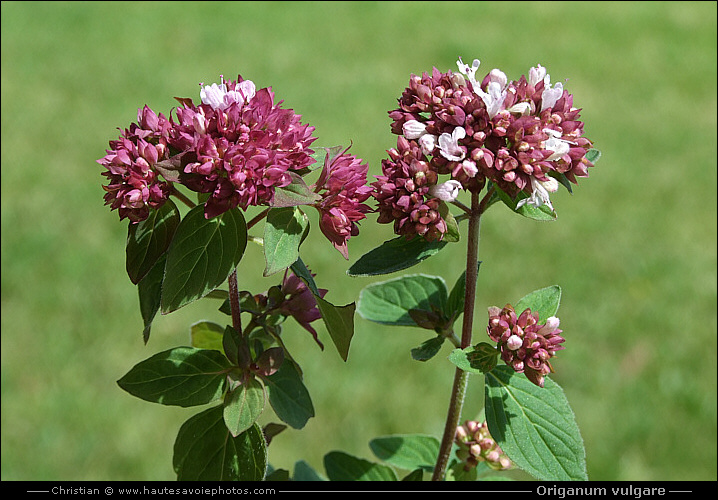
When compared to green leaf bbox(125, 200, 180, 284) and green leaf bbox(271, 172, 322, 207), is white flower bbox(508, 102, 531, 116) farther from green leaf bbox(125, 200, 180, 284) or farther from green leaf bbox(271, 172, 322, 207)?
green leaf bbox(125, 200, 180, 284)

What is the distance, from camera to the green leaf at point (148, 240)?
32.8 inches

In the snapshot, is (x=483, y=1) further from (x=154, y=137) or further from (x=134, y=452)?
(x=154, y=137)

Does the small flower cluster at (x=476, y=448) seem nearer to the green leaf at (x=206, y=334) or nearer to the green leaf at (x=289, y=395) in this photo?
the green leaf at (x=289, y=395)

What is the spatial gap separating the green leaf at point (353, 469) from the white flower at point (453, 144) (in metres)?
0.45

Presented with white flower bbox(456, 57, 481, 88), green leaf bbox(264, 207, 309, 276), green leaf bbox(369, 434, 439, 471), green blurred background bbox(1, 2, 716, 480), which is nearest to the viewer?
green leaf bbox(264, 207, 309, 276)

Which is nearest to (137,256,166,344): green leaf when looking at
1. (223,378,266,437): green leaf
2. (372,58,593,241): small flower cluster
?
(223,378,266,437): green leaf

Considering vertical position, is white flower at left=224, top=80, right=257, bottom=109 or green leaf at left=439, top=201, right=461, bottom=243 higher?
white flower at left=224, top=80, right=257, bottom=109

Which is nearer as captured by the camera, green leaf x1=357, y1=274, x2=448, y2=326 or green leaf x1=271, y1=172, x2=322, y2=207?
green leaf x1=271, y1=172, x2=322, y2=207

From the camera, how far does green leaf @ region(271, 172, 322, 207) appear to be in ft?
2.59

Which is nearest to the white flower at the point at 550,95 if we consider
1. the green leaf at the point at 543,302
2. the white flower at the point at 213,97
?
the green leaf at the point at 543,302

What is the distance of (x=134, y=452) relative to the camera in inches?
89.5

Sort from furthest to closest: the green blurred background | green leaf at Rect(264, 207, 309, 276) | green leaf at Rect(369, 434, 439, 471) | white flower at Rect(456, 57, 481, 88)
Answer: the green blurred background → green leaf at Rect(369, 434, 439, 471) → white flower at Rect(456, 57, 481, 88) → green leaf at Rect(264, 207, 309, 276)

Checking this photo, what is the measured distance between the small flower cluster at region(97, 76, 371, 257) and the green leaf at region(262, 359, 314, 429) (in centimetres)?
19

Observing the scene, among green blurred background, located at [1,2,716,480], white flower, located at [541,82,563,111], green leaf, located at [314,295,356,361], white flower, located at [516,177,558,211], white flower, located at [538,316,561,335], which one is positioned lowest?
white flower, located at [538,316,561,335]
